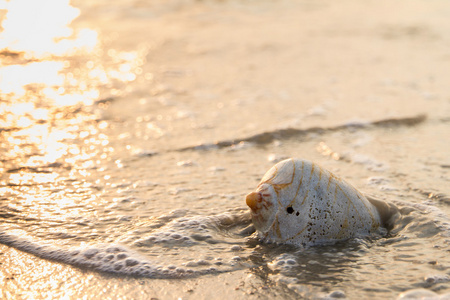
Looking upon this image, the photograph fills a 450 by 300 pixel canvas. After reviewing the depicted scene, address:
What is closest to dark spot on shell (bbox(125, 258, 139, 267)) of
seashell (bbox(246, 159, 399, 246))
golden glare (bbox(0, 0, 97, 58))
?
seashell (bbox(246, 159, 399, 246))

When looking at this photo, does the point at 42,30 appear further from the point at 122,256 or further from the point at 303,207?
the point at 303,207

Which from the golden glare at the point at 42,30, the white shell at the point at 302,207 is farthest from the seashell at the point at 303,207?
the golden glare at the point at 42,30

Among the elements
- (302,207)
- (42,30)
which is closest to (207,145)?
(302,207)

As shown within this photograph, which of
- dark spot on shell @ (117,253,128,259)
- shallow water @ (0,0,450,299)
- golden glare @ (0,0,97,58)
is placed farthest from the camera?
golden glare @ (0,0,97,58)

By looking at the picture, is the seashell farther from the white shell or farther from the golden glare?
the golden glare

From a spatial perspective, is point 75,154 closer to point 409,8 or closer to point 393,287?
point 393,287

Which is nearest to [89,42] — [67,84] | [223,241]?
[67,84]
